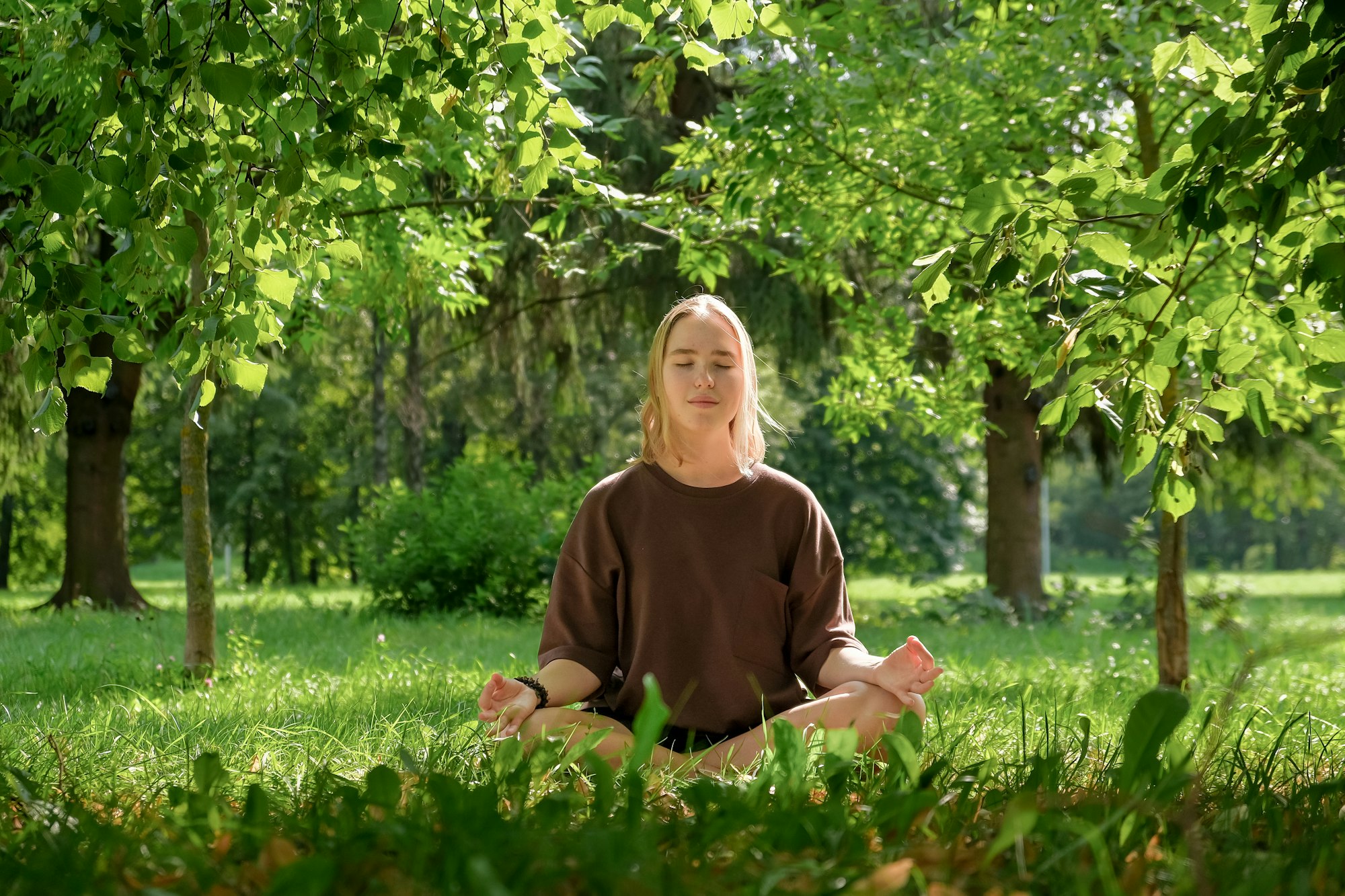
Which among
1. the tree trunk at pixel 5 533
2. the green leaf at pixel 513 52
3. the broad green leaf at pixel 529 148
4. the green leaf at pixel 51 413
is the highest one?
the green leaf at pixel 513 52

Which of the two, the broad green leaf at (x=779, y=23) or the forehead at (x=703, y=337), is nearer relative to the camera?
the broad green leaf at (x=779, y=23)

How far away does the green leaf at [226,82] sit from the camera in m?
1.98

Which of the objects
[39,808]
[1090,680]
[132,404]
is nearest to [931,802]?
[39,808]

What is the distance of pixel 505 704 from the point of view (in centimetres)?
279

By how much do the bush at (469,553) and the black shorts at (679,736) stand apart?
716 centimetres

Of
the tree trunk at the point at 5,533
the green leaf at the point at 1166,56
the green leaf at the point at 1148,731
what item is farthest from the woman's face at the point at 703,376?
the tree trunk at the point at 5,533

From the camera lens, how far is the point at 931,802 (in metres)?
1.66

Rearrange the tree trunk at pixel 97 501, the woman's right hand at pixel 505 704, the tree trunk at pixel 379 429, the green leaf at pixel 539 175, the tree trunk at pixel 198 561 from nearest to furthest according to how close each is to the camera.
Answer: the green leaf at pixel 539 175 < the woman's right hand at pixel 505 704 < the tree trunk at pixel 198 561 < the tree trunk at pixel 97 501 < the tree trunk at pixel 379 429

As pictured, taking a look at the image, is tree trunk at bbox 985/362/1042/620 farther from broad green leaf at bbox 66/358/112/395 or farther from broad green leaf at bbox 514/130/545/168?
broad green leaf at bbox 66/358/112/395

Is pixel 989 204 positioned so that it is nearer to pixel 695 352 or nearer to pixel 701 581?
pixel 695 352

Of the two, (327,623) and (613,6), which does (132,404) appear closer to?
(327,623)

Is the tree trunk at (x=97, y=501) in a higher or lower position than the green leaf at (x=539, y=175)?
lower

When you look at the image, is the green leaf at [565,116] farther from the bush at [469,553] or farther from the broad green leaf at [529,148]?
the bush at [469,553]

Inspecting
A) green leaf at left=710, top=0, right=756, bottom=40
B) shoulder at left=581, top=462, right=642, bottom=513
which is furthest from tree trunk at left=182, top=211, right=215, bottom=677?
green leaf at left=710, top=0, right=756, bottom=40
